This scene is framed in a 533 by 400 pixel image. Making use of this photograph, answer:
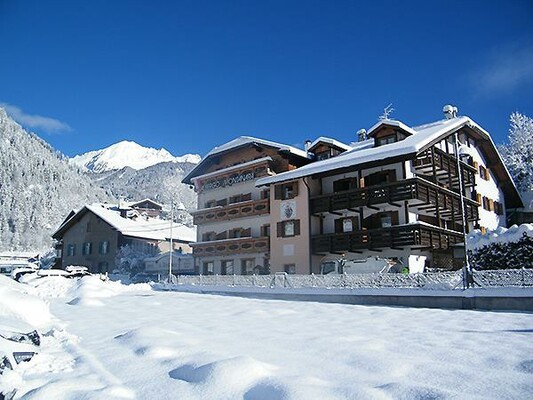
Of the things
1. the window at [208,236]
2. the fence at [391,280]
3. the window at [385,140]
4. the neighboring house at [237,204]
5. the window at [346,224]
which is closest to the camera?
the fence at [391,280]

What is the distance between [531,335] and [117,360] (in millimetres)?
8389

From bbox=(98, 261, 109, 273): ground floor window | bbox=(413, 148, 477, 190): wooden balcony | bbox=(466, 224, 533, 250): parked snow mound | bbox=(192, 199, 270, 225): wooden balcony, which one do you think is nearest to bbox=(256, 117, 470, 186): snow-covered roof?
bbox=(413, 148, 477, 190): wooden balcony

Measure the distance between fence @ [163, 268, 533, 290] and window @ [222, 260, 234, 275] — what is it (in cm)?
735

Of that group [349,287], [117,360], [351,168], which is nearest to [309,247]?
[351,168]

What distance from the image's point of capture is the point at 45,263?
67.9 metres

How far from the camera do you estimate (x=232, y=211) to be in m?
38.5

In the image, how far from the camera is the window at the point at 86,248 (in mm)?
56197

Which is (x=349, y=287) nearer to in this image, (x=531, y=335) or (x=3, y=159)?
(x=531, y=335)

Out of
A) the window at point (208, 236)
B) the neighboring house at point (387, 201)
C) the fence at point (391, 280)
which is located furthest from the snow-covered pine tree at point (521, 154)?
the window at point (208, 236)

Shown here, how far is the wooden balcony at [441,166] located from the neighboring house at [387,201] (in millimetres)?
64

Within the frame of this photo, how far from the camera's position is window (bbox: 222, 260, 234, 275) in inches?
1513

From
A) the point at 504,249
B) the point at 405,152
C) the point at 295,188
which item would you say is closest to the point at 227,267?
the point at 295,188

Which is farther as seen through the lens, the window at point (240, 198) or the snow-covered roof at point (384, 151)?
the window at point (240, 198)

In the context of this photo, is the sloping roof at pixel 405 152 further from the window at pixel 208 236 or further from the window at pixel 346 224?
the window at pixel 208 236
